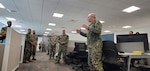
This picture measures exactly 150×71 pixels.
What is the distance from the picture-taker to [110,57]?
238 centimetres

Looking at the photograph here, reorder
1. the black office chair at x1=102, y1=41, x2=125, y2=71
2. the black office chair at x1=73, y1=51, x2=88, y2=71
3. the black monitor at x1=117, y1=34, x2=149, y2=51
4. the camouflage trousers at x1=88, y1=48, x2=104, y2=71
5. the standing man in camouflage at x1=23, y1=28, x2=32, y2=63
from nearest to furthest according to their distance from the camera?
the black office chair at x1=102, y1=41, x2=125, y2=71
the camouflage trousers at x1=88, y1=48, x2=104, y2=71
the black monitor at x1=117, y1=34, x2=149, y2=51
the black office chair at x1=73, y1=51, x2=88, y2=71
the standing man in camouflage at x1=23, y1=28, x2=32, y2=63

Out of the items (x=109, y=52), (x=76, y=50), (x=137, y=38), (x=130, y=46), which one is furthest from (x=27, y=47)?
(x=137, y=38)

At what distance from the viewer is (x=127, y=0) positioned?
4293 millimetres

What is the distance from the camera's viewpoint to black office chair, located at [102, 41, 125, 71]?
2.30m

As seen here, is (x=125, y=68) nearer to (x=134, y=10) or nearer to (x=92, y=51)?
(x=92, y=51)

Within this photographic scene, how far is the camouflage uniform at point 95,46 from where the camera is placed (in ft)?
8.02

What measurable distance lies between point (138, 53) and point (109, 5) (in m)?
2.97

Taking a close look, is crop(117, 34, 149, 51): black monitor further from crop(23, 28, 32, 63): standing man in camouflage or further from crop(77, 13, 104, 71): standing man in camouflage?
crop(23, 28, 32, 63): standing man in camouflage

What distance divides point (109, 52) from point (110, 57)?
0.34 ft

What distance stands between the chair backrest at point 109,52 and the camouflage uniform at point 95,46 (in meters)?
0.11

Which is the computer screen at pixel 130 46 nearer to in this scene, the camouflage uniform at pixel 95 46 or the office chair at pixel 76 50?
the camouflage uniform at pixel 95 46

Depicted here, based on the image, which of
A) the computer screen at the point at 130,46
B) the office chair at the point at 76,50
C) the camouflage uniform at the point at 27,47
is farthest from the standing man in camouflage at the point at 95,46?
the camouflage uniform at the point at 27,47

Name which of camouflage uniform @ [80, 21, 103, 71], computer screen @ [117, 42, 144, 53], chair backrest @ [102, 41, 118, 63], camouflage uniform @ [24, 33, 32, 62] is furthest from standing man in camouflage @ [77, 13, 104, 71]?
camouflage uniform @ [24, 33, 32, 62]

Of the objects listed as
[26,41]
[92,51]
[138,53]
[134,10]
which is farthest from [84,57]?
[134,10]
